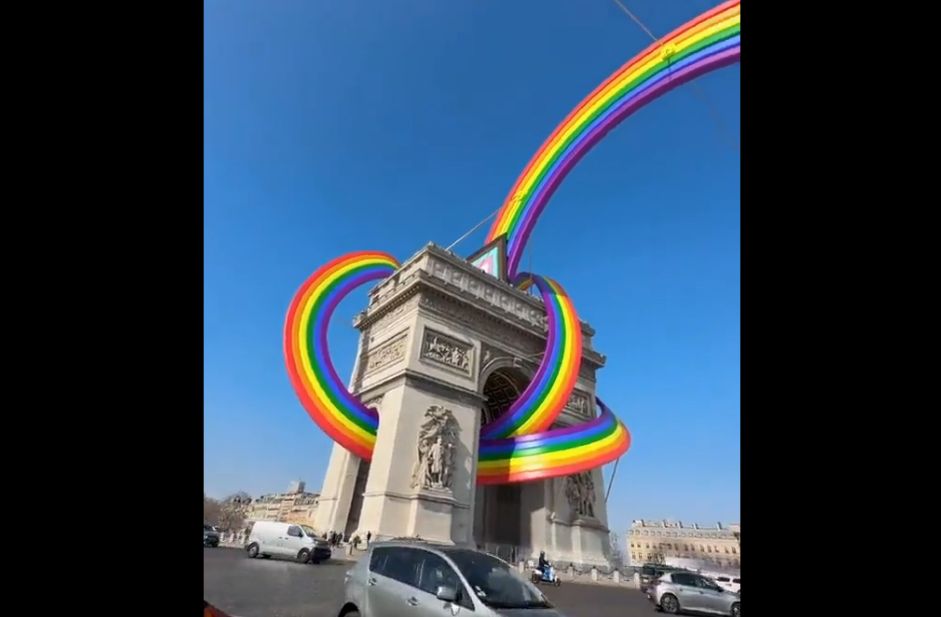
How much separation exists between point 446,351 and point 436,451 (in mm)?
4861

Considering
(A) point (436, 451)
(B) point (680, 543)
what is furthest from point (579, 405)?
(B) point (680, 543)

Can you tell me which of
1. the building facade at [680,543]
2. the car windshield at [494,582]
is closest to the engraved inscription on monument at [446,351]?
the car windshield at [494,582]

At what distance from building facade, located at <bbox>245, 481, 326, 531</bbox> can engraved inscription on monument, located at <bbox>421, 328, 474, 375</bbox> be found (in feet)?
171

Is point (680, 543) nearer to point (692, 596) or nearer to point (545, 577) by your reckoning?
point (545, 577)

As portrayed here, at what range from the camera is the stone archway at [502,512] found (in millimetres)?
23986

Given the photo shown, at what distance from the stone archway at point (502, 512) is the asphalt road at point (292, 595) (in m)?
8.06

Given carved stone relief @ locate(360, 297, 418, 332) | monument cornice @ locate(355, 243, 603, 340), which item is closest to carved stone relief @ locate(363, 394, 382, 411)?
carved stone relief @ locate(360, 297, 418, 332)

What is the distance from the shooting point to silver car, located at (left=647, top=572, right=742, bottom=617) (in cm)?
1243

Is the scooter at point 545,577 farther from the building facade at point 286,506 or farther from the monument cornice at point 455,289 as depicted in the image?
the building facade at point 286,506

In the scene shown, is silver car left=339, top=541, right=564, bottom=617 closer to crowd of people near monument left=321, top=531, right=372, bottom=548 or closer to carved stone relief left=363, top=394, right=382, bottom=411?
crowd of people near monument left=321, top=531, right=372, bottom=548
